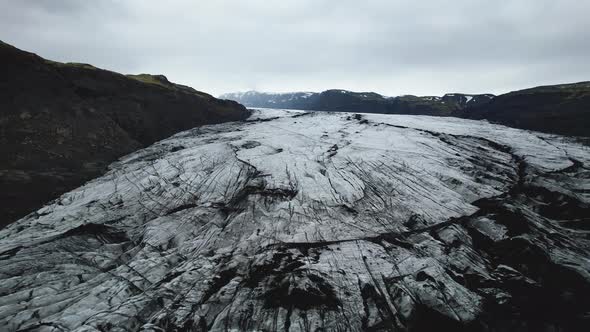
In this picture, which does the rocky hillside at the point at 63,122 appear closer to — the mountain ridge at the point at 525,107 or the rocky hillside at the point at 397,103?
the mountain ridge at the point at 525,107

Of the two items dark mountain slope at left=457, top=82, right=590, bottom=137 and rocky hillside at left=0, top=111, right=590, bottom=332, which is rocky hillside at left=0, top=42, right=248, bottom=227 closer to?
rocky hillside at left=0, top=111, right=590, bottom=332

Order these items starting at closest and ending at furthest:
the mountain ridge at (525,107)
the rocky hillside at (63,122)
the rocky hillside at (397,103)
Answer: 1. the rocky hillside at (63,122)
2. the mountain ridge at (525,107)
3. the rocky hillside at (397,103)

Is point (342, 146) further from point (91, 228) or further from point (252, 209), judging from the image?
point (91, 228)

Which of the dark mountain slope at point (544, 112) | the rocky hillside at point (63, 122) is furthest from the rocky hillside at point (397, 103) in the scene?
the rocky hillside at point (63, 122)

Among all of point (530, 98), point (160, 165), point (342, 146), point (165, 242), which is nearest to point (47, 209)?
point (160, 165)

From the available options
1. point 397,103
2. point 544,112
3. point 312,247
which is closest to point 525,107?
point 544,112

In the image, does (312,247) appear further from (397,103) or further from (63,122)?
(397,103)
